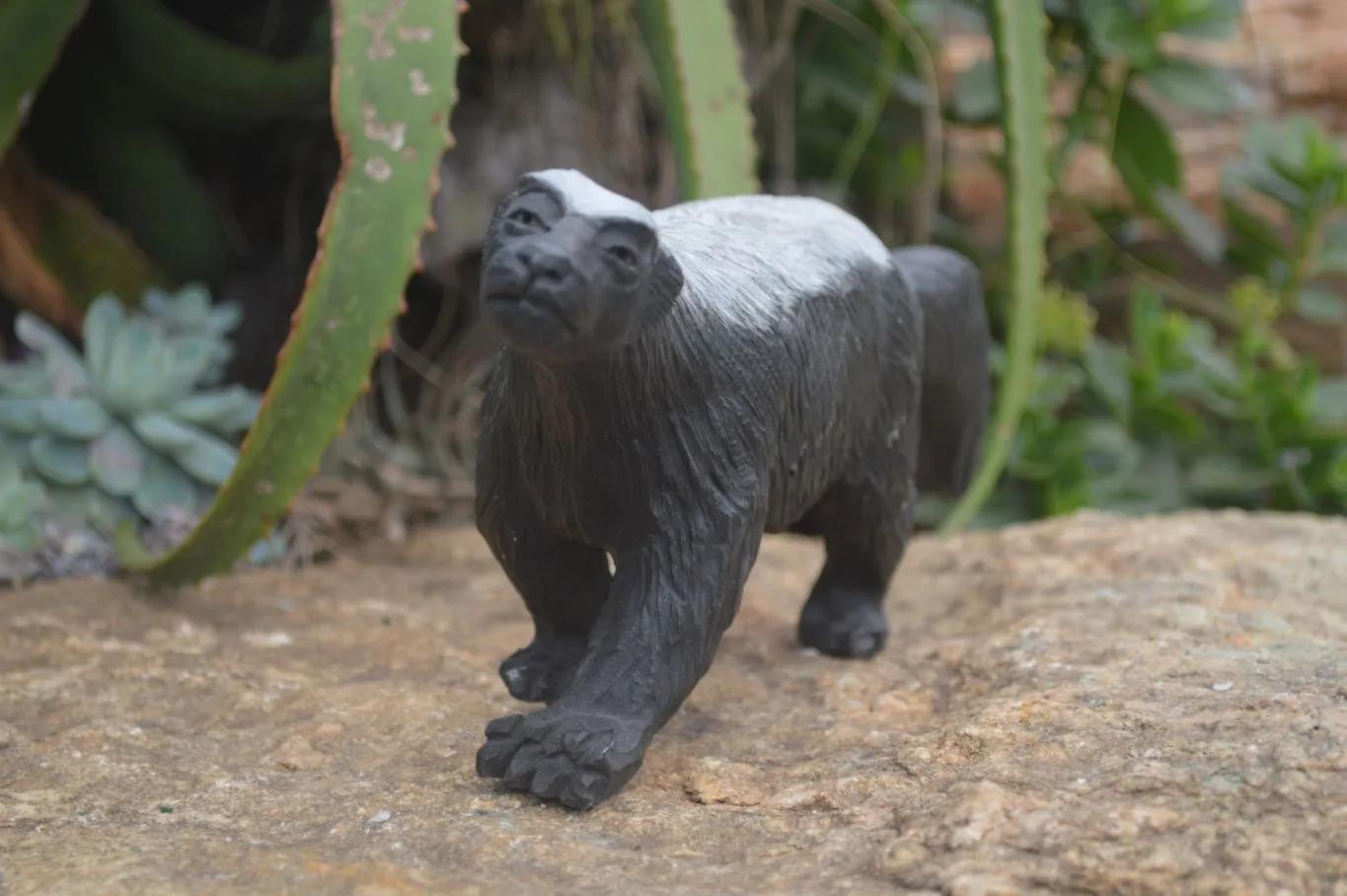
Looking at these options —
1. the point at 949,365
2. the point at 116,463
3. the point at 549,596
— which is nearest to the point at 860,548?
the point at 949,365

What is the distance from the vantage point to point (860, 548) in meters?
1.58

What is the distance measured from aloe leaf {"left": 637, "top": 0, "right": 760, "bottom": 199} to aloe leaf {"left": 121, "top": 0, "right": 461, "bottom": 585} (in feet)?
1.06

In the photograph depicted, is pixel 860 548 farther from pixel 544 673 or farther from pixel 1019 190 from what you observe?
pixel 1019 190

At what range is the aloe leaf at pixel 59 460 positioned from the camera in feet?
6.36

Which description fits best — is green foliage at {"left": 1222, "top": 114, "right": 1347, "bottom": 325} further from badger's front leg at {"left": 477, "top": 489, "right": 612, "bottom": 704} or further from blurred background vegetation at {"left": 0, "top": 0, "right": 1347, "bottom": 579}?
badger's front leg at {"left": 477, "top": 489, "right": 612, "bottom": 704}

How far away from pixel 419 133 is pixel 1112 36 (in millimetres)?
1684

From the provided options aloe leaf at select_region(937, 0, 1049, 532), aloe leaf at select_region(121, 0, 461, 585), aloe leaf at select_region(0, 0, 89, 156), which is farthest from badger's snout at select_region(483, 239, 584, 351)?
aloe leaf at select_region(0, 0, 89, 156)

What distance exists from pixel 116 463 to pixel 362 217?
71cm

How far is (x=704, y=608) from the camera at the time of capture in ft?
3.96

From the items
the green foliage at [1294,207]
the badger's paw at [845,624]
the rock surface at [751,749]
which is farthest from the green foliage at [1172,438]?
the badger's paw at [845,624]

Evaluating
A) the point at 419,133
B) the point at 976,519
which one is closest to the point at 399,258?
the point at 419,133

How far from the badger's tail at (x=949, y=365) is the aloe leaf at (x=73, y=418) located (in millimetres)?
1112

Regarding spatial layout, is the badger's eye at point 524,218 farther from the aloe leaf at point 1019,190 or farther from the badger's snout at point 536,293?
the aloe leaf at point 1019,190

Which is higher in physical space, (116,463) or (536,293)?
(536,293)
